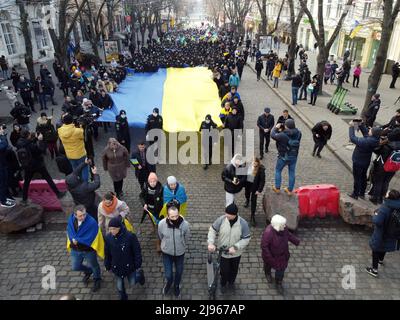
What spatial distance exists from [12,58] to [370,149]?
26764mm

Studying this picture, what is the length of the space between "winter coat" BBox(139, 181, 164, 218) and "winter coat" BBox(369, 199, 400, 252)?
351 centimetres

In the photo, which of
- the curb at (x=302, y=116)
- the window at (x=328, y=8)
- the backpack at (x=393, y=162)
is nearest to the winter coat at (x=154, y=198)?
the backpack at (x=393, y=162)

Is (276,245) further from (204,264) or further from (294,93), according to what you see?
(294,93)

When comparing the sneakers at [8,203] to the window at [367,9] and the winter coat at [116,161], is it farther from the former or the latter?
the window at [367,9]

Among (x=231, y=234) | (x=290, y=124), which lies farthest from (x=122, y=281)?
(x=290, y=124)

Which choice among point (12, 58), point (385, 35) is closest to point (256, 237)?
point (385, 35)

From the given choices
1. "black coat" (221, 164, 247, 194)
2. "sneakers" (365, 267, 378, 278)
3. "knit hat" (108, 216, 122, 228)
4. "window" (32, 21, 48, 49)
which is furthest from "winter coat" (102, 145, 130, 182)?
"window" (32, 21, 48, 49)

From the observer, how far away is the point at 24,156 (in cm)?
692

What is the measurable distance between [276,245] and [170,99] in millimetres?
8489

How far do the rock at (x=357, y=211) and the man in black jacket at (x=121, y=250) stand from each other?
4.46 meters

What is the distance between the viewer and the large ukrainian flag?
10344 millimetres

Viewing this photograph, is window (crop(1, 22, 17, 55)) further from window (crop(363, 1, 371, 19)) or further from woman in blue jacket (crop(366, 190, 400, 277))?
window (crop(363, 1, 371, 19))

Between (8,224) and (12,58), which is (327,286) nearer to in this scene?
(8,224)

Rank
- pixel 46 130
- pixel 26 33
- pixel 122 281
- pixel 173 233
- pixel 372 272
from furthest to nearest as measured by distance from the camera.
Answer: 1. pixel 26 33
2. pixel 46 130
3. pixel 372 272
4. pixel 122 281
5. pixel 173 233
